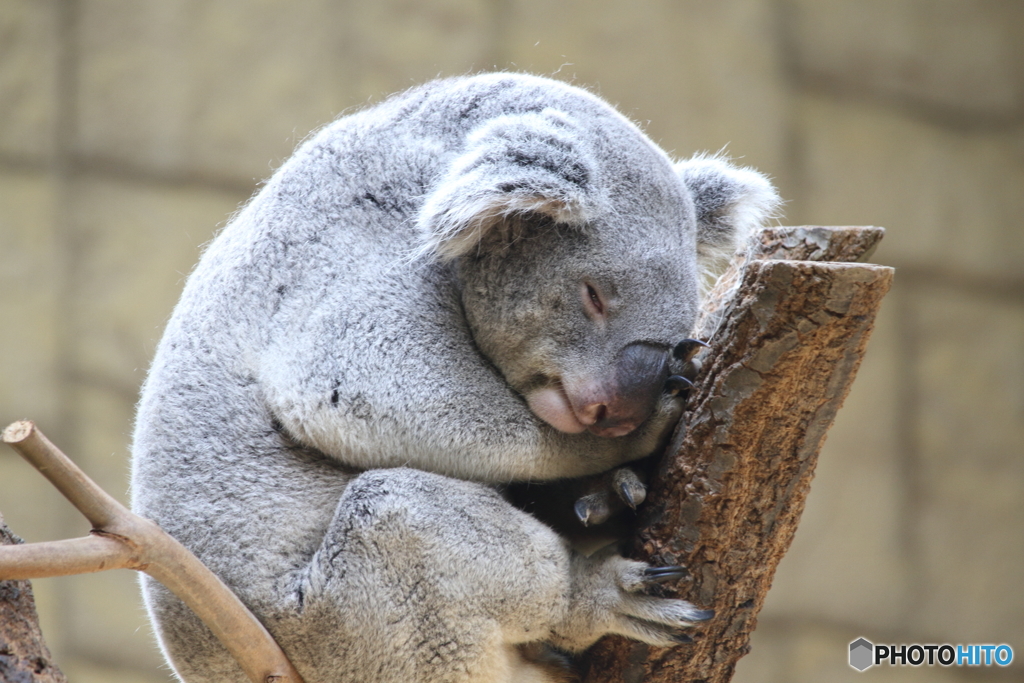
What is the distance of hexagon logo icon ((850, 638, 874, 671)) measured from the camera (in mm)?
5177

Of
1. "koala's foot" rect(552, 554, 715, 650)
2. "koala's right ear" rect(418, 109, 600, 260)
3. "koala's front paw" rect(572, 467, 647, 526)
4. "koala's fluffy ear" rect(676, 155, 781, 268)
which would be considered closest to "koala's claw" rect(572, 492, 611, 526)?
"koala's front paw" rect(572, 467, 647, 526)

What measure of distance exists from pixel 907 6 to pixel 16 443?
632cm

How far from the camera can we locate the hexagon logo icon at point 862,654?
17.0 ft

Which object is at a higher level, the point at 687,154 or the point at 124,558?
the point at 687,154

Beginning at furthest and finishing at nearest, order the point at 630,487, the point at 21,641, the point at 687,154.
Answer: the point at 687,154
the point at 630,487
the point at 21,641

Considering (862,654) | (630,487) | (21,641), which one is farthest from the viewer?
(862,654)

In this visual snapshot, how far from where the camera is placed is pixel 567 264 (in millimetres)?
2418

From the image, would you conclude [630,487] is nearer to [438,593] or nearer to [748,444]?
[748,444]

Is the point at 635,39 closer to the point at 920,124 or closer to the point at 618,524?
the point at 920,124

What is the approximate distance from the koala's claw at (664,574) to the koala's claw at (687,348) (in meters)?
0.49

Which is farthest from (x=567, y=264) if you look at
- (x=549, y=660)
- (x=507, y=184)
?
(x=549, y=660)

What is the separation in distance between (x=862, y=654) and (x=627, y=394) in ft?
12.3

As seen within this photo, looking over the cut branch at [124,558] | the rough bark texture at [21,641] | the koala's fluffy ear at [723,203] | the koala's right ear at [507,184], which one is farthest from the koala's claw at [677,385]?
the rough bark texture at [21,641]

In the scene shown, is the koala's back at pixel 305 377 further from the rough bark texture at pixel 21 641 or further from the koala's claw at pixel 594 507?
the rough bark texture at pixel 21 641
